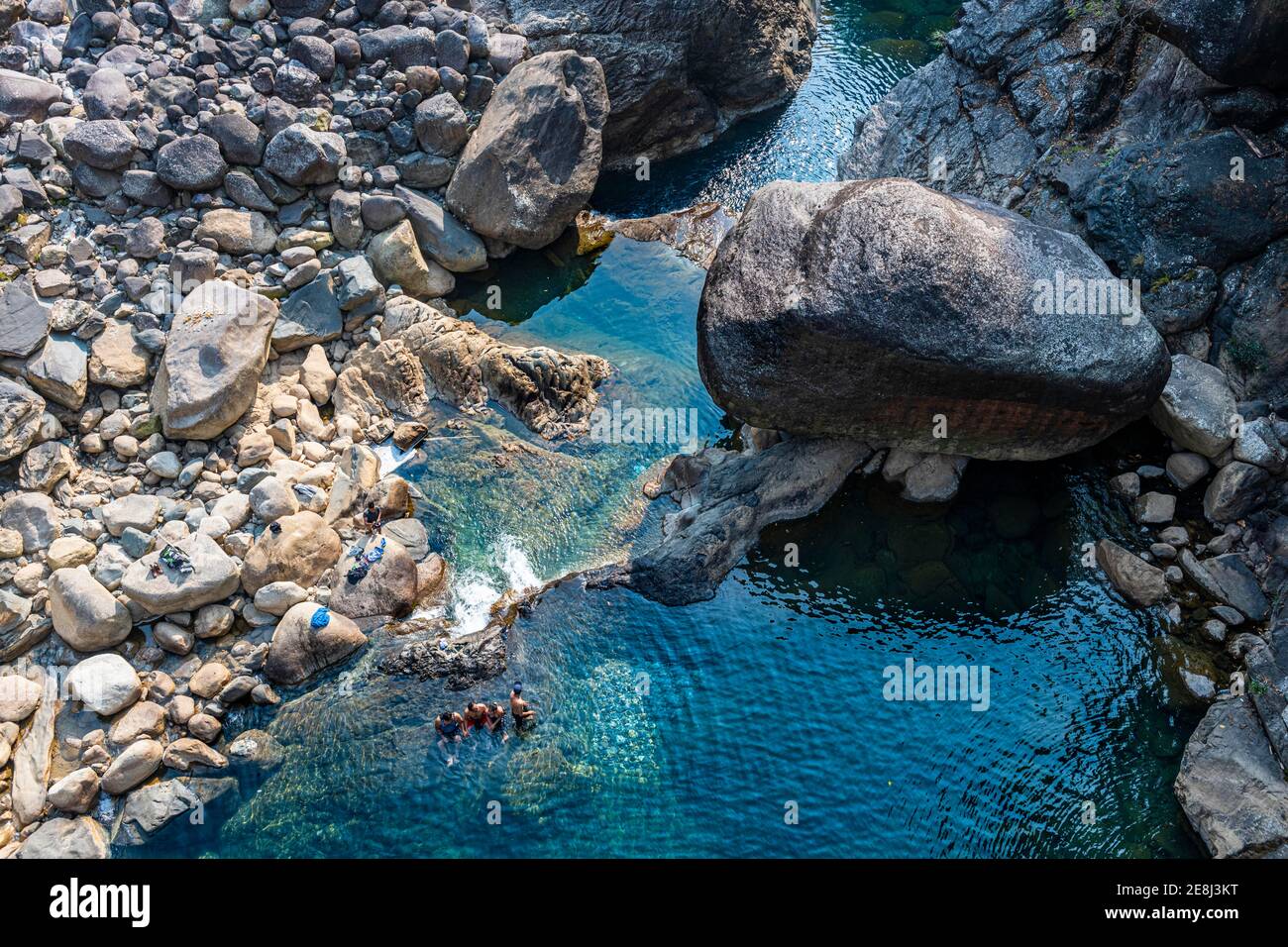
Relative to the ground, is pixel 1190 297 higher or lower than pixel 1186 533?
higher

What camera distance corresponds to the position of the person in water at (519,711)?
16266 mm

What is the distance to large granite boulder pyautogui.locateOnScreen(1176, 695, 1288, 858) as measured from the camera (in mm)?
14273

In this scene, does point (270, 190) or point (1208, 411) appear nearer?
point (1208, 411)

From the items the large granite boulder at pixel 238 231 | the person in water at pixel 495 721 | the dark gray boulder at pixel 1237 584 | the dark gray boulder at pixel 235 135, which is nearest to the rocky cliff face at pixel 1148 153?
the dark gray boulder at pixel 1237 584

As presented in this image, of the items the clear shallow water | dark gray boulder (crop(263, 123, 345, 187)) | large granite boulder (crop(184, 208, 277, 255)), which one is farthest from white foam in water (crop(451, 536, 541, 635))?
the clear shallow water

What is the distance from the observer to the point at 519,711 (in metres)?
16.2


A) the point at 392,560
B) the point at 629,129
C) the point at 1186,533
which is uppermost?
the point at 629,129

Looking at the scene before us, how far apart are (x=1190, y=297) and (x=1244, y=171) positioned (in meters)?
2.54

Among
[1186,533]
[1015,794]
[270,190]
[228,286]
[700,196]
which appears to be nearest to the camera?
[1015,794]

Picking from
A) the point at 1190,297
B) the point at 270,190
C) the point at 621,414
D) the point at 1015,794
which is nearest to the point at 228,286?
the point at 270,190

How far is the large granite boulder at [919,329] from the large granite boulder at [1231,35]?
425 centimetres

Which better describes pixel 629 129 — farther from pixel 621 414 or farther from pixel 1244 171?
pixel 1244 171

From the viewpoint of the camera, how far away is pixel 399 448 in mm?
20906

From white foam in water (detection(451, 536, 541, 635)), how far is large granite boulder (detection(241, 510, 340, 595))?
259 centimetres
